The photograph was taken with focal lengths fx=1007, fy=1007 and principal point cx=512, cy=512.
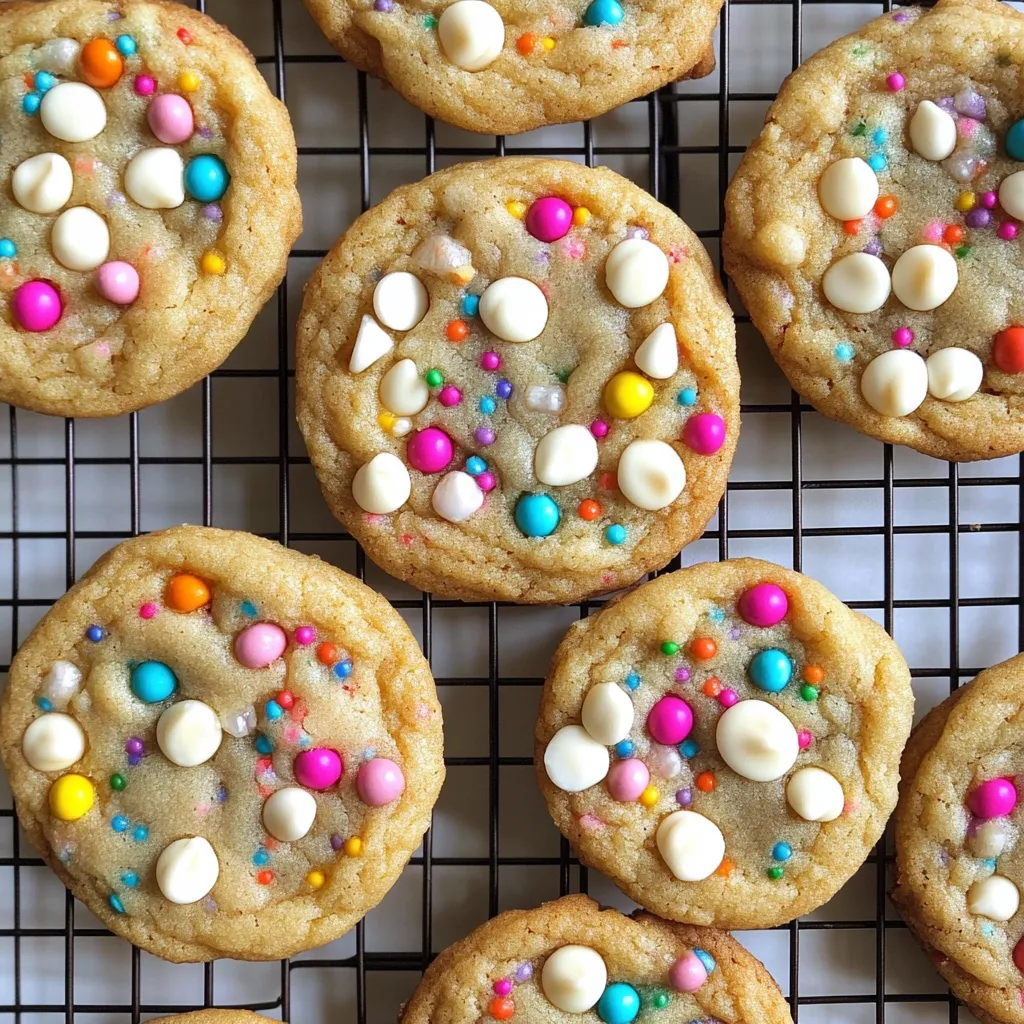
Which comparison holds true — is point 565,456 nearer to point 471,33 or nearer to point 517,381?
point 517,381

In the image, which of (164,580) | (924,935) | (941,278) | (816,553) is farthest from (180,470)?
(924,935)

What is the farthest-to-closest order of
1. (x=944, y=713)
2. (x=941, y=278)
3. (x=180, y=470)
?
1. (x=180, y=470)
2. (x=944, y=713)
3. (x=941, y=278)

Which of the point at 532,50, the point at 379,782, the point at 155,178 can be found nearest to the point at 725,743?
the point at 379,782

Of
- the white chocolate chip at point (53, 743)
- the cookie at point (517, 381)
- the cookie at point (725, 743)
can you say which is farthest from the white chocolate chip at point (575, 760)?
the white chocolate chip at point (53, 743)

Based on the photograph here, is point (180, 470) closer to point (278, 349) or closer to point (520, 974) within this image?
point (278, 349)

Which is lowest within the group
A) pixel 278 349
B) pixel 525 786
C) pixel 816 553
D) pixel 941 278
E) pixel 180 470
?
pixel 525 786

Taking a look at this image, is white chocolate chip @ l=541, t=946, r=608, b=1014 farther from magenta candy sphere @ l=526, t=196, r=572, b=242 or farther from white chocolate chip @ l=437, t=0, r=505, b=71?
white chocolate chip @ l=437, t=0, r=505, b=71
